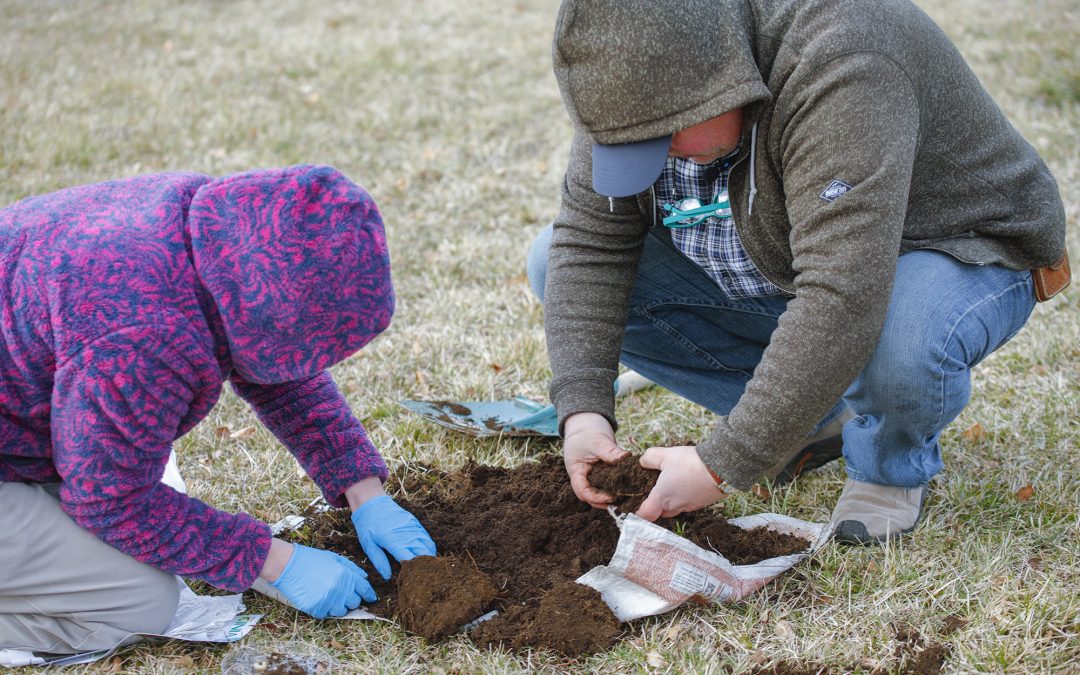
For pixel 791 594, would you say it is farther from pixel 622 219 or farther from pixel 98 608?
pixel 98 608

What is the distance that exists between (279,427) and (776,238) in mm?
1306

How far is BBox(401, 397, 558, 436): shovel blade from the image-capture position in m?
2.88

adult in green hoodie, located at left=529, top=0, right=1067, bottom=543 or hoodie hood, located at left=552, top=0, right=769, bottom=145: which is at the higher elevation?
hoodie hood, located at left=552, top=0, right=769, bottom=145

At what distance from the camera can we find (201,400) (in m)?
1.95

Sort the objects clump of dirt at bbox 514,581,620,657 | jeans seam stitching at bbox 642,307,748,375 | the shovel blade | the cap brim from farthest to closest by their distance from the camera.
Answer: the shovel blade
jeans seam stitching at bbox 642,307,748,375
clump of dirt at bbox 514,581,620,657
the cap brim

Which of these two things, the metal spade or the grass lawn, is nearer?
the grass lawn

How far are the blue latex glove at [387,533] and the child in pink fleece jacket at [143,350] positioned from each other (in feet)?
0.71

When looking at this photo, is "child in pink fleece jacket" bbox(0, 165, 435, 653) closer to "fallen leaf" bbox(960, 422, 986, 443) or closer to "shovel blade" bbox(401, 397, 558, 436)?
"shovel blade" bbox(401, 397, 558, 436)

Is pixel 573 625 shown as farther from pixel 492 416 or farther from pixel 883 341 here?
pixel 492 416

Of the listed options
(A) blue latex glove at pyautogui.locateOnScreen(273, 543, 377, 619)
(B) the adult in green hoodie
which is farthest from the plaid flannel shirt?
(A) blue latex glove at pyautogui.locateOnScreen(273, 543, 377, 619)

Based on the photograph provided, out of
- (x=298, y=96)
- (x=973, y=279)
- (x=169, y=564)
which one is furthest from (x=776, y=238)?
(x=298, y=96)

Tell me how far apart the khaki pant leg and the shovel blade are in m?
1.00

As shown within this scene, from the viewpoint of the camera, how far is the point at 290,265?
5.81 ft

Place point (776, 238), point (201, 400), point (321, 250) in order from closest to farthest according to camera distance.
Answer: point (321, 250), point (201, 400), point (776, 238)
